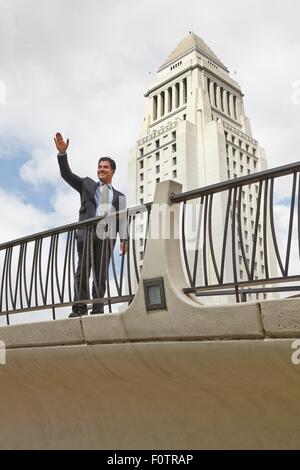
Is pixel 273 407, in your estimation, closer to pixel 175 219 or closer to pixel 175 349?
pixel 175 349

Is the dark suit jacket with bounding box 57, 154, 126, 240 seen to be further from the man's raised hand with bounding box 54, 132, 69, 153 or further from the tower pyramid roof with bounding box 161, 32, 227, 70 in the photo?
the tower pyramid roof with bounding box 161, 32, 227, 70

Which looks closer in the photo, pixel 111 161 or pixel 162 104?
pixel 111 161

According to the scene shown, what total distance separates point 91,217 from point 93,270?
2.93ft

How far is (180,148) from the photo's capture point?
2911 inches

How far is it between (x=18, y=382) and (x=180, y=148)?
228 feet

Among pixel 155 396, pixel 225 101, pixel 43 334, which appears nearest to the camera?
pixel 155 396

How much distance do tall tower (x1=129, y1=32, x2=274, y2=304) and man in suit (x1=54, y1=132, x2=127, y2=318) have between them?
211 ft

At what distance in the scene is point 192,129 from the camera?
2965 inches

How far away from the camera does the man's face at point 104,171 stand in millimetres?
6301

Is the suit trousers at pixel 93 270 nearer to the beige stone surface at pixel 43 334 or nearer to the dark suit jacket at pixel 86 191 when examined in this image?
the beige stone surface at pixel 43 334

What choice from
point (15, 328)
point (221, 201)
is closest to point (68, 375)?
point (15, 328)

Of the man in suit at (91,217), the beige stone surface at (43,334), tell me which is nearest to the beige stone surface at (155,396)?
the beige stone surface at (43,334)

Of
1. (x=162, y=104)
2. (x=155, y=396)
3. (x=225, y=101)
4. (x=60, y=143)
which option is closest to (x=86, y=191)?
(x=60, y=143)

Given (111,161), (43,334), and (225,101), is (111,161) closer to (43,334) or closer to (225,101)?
(43,334)
